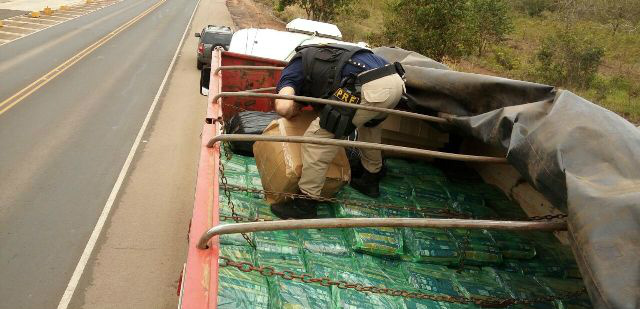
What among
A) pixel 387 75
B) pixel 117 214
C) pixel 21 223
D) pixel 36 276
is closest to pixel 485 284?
pixel 387 75

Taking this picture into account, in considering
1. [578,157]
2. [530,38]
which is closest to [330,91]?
[578,157]

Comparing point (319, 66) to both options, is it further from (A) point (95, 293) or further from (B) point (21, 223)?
(B) point (21, 223)

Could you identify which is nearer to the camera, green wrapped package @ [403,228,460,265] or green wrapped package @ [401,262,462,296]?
green wrapped package @ [401,262,462,296]

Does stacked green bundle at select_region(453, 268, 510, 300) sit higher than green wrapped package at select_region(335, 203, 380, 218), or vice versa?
green wrapped package at select_region(335, 203, 380, 218)

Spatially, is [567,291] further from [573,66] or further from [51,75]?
[573,66]

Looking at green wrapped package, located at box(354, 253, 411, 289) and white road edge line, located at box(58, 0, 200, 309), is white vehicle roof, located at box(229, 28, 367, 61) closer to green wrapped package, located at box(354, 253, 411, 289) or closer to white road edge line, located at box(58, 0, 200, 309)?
white road edge line, located at box(58, 0, 200, 309)

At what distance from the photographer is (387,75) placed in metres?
4.04

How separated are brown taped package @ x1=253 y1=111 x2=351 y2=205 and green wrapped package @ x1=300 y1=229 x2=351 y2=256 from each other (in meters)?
0.45

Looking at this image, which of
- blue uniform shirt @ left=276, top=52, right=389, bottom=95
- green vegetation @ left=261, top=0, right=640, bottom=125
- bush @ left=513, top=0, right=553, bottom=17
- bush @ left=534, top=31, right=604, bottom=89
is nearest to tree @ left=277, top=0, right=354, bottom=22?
green vegetation @ left=261, top=0, right=640, bottom=125

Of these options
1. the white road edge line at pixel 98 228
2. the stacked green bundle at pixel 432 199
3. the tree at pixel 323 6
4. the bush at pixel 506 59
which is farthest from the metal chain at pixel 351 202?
the tree at pixel 323 6

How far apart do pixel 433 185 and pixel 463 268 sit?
53.2 inches

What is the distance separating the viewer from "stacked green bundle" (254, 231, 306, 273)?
11.6 feet

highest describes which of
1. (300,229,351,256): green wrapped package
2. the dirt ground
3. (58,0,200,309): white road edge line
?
(300,229,351,256): green wrapped package

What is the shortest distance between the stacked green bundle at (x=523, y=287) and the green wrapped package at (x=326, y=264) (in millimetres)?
1270
